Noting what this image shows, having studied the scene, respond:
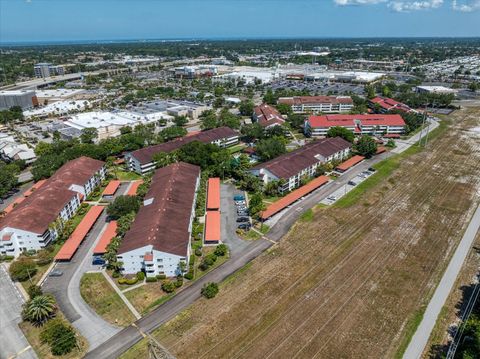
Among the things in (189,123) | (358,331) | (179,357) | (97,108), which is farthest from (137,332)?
(97,108)

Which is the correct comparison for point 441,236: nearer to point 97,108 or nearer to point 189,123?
point 189,123

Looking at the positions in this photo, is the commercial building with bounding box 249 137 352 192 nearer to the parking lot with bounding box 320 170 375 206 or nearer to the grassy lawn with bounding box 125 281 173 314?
the parking lot with bounding box 320 170 375 206

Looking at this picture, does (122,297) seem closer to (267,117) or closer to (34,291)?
(34,291)

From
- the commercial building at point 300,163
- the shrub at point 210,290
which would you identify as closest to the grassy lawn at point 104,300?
the shrub at point 210,290

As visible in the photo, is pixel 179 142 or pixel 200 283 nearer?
pixel 200 283

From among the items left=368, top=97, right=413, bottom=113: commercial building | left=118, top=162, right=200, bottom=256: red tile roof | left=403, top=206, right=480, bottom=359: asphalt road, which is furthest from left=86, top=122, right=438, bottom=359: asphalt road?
left=368, top=97, right=413, bottom=113: commercial building

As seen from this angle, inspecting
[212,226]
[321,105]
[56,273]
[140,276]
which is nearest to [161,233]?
[140,276]
